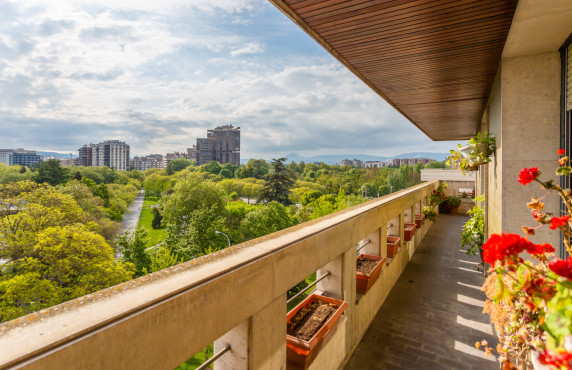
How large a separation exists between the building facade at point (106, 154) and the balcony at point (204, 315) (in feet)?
348

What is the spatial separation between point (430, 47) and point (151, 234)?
42.3 metres

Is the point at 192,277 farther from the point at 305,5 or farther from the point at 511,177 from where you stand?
the point at 511,177

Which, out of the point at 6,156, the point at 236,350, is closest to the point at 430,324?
the point at 236,350

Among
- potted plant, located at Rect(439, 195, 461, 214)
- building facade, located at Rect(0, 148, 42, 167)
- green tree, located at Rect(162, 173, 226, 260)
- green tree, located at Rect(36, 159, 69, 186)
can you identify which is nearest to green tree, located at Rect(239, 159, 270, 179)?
green tree, located at Rect(162, 173, 226, 260)

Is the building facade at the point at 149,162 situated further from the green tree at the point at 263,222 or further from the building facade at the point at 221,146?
the green tree at the point at 263,222

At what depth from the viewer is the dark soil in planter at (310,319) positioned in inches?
90.7

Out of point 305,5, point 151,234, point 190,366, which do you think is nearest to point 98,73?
point 151,234

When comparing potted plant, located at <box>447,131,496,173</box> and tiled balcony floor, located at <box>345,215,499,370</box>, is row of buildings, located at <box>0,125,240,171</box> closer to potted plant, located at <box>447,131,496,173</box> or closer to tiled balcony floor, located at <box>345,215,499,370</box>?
tiled balcony floor, located at <box>345,215,499,370</box>

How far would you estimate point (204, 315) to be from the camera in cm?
135

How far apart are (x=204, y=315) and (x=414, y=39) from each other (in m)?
2.85

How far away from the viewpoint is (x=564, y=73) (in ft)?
8.29

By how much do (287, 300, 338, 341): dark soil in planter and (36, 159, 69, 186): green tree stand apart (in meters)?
43.1

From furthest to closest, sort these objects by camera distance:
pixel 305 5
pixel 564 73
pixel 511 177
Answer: pixel 511 177
pixel 564 73
pixel 305 5

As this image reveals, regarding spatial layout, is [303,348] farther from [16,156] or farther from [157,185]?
[16,156]
